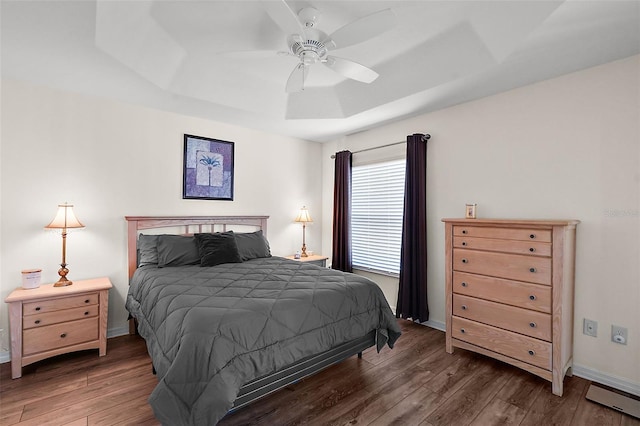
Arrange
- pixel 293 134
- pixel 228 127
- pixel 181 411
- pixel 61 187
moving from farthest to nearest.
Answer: pixel 293 134 → pixel 228 127 → pixel 61 187 → pixel 181 411

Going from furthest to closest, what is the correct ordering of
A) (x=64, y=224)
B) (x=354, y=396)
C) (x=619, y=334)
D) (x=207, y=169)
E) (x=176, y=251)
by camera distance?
(x=207, y=169), (x=176, y=251), (x=64, y=224), (x=619, y=334), (x=354, y=396)

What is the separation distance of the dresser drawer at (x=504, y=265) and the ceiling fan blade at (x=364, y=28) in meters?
1.97

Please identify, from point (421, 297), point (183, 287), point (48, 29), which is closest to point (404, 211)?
point (421, 297)

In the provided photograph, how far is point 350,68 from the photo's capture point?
224 cm

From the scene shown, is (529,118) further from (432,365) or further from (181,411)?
(181,411)

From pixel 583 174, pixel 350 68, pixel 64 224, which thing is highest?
pixel 350 68

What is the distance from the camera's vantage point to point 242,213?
417cm

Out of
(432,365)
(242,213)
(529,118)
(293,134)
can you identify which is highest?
(293,134)

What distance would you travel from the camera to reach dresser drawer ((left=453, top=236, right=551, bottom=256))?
7.57 ft

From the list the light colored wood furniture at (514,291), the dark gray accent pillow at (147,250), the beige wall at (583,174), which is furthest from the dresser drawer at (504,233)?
the dark gray accent pillow at (147,250)

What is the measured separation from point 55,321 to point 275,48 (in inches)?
116

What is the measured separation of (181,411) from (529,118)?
3.45 metres

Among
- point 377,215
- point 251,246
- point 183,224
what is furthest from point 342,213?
point 183,224

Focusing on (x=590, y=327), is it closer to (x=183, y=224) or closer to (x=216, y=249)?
(x=216, y=249)
